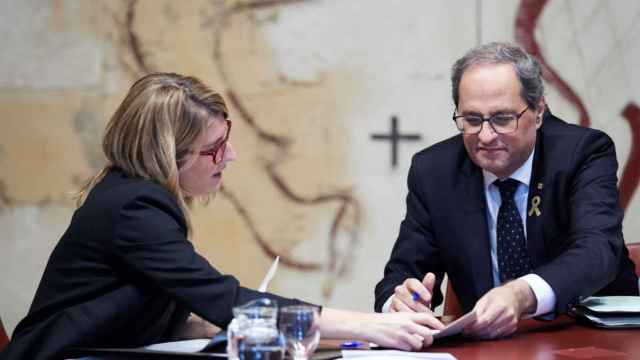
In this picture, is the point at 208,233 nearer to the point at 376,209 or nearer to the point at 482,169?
the point at 376,209

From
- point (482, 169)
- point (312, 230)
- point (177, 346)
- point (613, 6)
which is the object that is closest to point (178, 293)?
point (177, 346)

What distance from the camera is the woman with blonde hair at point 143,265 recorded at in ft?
6.24

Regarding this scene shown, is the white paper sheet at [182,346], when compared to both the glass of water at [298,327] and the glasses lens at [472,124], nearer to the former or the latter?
the glass of water at [298,327]

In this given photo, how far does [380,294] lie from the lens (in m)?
2.50

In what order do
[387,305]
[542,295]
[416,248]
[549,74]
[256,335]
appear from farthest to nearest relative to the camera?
[549,74] → [416,248] → [387,305] → [542,295] → [256,335]

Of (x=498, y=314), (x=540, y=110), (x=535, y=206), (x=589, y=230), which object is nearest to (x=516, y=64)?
(x=540, y=110)

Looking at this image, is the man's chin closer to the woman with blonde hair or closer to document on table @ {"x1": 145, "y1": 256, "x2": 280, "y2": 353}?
the woman with blonde hair

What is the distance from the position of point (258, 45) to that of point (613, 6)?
56.5 inches

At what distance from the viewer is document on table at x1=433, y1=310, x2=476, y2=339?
1926mm

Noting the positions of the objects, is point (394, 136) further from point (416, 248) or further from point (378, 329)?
point (378, 329)

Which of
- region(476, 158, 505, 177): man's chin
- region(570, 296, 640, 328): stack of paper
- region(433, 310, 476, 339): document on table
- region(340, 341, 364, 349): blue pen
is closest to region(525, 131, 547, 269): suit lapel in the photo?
region(476, 158, 505, 177): man's chin

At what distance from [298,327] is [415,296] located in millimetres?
735

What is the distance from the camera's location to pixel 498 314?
202cm

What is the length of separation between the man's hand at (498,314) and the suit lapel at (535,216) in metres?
0.46
